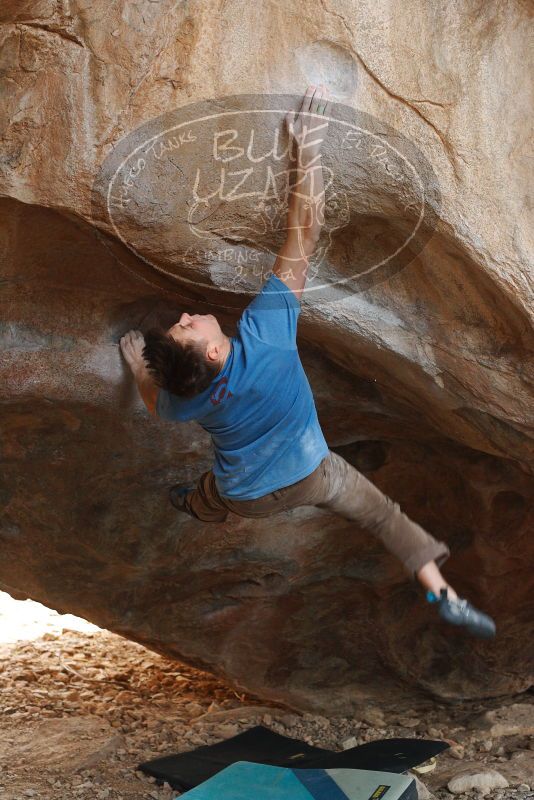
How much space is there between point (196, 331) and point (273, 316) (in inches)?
8.5

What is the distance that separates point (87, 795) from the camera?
3619 millimetres

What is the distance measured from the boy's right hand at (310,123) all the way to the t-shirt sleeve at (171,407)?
30.2 inches

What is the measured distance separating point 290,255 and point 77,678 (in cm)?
336

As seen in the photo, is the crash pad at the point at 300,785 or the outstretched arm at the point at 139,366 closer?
the outstretched arm at the point at 139,366

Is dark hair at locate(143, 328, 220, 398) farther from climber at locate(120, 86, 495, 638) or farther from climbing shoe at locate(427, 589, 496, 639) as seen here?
climbing shoe at locate(427, 589, 496, 639)

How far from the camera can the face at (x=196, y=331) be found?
2506 millimetres

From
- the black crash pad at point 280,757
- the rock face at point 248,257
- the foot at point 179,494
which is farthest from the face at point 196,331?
the black crash pad at point 280,757

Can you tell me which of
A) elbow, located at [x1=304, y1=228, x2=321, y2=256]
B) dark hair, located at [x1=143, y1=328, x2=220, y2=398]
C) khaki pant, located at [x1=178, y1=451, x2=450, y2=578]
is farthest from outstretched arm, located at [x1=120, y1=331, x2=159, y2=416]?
elbow, located at [x1=304, y1=228, x2=321, y2=256]

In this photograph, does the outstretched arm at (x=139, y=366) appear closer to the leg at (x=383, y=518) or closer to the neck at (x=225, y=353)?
the neck at (x=225, y=353)

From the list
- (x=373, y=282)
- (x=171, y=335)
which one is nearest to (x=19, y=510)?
(x=171, y=335)

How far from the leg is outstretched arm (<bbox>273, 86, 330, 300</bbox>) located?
62cm

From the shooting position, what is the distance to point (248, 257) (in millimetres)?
2654

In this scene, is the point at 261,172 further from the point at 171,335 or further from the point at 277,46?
the point at 171,335

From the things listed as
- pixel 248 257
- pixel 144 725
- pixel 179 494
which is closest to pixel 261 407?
pixel 248 257
